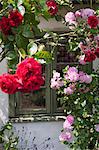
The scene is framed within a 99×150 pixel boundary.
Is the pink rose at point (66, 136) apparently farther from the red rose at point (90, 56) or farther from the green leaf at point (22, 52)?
the green leaf at point (22, 52)

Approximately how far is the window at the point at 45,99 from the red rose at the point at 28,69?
342 centimetres

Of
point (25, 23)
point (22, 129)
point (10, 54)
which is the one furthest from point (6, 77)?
point (22, 129)

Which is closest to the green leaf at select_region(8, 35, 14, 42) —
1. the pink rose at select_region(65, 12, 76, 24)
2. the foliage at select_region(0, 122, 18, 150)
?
the pink rose at select_region(65, 12, 76, 24)

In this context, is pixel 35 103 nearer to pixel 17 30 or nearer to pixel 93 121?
pixel 93 121

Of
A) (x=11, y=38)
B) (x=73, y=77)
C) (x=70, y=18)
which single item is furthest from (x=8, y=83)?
(x=73, y=77)

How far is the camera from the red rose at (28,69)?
213cm

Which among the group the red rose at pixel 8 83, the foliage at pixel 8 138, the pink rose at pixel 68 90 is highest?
the red rose at pixel 8 83

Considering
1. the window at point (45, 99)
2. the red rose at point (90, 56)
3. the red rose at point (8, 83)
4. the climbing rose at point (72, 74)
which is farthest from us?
the window at point (45, 99)

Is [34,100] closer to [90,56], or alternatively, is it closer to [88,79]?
[88,79]

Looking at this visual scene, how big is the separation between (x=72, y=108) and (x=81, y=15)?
1262 mm

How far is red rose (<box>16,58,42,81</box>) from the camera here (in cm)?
213

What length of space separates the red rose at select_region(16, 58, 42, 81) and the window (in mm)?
3423

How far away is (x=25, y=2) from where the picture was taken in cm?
253

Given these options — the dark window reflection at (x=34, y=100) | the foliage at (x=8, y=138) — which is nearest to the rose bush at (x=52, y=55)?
the dark window reflection at (x=34, y=100)
